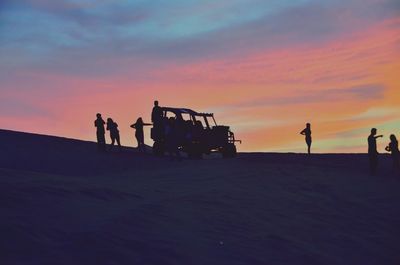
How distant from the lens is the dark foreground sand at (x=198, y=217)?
34.7ft

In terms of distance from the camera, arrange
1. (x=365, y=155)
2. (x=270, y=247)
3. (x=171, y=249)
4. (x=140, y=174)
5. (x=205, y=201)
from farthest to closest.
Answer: (x=365, y=155)
(x=140, y=174)
(x=205, y=201)
(x=270, y=247)
(x=171, y=249)

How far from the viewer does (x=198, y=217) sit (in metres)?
13.6

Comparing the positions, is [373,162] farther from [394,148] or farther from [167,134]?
[167,134]

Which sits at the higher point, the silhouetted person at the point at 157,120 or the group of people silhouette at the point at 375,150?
the silhouetted person at the point at 157,120

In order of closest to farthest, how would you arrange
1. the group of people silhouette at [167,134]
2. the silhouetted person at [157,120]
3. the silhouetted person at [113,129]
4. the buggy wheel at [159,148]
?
the group of people silhouette at [167,134] < the silhouetted person at [157,120] < the buggy wheel at [159,148] < the silhouetted person at [113,129]

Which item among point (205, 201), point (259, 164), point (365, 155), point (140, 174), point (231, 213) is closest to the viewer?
point (231, 213)

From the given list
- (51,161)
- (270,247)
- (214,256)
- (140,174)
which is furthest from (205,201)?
(51,161)

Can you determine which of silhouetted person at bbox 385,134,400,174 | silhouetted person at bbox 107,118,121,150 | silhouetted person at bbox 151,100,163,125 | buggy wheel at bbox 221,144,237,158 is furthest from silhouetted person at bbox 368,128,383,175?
silhouetted person at bbox 107,118,121,150

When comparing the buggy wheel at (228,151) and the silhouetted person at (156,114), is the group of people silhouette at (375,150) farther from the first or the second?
the silhouetted person at (156,114)

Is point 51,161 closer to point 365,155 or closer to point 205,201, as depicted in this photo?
point 205,201

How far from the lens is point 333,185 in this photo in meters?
21.3

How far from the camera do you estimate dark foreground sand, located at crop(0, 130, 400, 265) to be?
1059cm

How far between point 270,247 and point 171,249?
2.15m

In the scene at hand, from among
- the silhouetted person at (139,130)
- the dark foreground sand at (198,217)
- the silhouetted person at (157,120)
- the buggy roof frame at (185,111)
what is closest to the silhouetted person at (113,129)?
the silhouetted person at (139,130)
